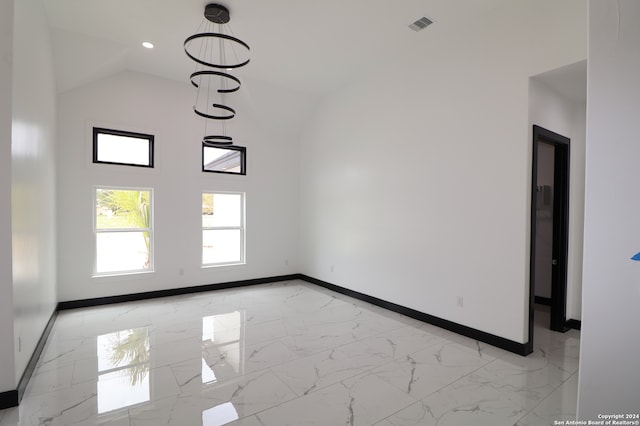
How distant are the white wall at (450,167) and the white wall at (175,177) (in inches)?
59.7

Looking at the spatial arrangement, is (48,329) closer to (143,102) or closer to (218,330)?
(218,330)

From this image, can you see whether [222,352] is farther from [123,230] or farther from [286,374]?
[123,230]

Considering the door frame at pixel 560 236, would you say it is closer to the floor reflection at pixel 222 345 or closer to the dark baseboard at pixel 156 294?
the floor reflection at pixel 222 345


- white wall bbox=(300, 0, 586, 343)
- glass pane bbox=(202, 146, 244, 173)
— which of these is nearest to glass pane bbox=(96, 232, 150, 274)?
glass pane bbox=(202, 146, 244, 173)

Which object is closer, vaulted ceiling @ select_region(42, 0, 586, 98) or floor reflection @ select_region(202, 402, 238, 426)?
floor reflection @ select_region(202, 402, 238, 426)

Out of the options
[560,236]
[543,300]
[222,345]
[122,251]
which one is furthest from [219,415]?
[543,300]

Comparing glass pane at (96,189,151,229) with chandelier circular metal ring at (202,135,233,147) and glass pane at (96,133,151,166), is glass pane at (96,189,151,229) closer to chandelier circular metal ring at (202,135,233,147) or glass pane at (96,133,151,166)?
glass pane at (96,133,151,166)

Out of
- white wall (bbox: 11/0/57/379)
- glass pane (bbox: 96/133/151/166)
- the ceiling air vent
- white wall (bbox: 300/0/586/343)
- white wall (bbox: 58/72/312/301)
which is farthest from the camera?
glass pane (bbox: 96/133/151/166)

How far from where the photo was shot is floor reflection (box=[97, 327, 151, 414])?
8.33 feet

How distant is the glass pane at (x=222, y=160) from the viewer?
610cm

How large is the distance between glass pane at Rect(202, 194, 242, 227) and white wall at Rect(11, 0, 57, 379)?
92.6 inches

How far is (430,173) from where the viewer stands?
4227mm

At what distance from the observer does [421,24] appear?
150 inches

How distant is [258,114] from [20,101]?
13.0ft
